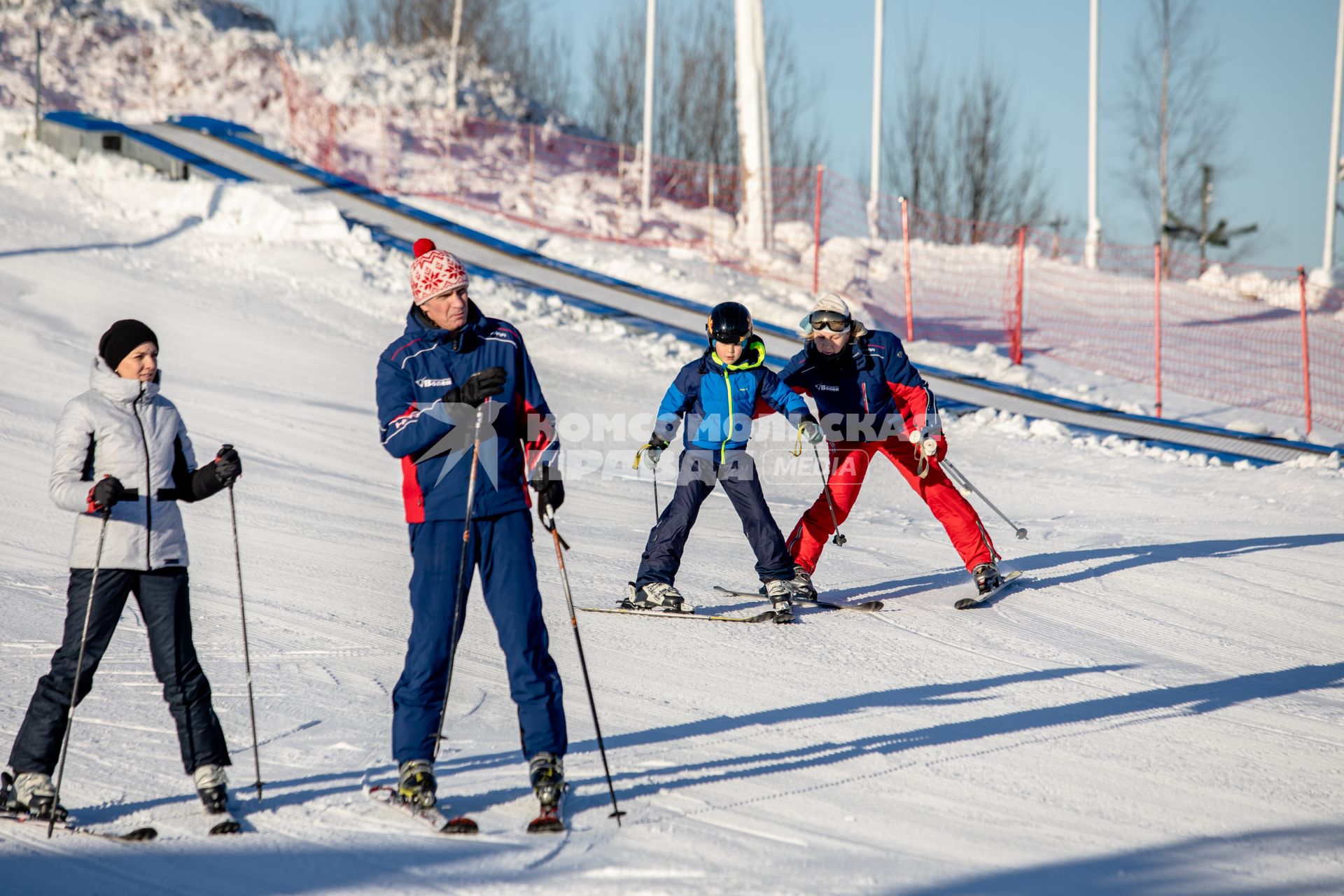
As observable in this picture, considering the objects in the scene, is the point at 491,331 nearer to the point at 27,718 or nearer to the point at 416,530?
the point at 416,530

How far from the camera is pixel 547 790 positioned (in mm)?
4031

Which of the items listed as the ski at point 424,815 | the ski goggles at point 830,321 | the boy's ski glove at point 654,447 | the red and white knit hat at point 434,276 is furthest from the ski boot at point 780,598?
the red and white knit hat at point 434,276

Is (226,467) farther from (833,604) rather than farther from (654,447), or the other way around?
(833,604)

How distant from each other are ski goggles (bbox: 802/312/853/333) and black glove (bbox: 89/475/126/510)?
421 cm

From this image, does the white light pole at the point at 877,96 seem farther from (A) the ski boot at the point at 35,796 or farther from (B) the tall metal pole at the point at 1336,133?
(A) the ski boot at the point at 35,796

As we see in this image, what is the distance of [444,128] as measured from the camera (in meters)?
30.4

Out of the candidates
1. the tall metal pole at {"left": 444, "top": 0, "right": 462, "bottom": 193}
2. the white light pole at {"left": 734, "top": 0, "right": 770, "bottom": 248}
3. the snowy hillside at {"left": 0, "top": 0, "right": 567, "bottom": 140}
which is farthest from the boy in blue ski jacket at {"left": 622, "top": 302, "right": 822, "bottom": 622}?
the snowy hillside at {"left": 0, "top": 0, "right": 567, "bottom": 140}

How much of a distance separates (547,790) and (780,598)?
9.92 ft

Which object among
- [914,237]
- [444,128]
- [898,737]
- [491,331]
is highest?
[444,128]

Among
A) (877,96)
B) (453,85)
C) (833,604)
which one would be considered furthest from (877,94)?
(833,604)

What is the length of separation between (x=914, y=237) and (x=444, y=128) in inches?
460

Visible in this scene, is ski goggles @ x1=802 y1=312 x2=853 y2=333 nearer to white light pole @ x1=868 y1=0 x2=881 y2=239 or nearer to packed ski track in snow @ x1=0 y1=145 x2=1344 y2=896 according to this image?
packed ski track in snow @ x1=0 y1=145 x2=1344 y2=896

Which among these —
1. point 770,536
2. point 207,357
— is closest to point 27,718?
point 770,536

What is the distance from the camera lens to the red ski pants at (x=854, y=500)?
745cm
